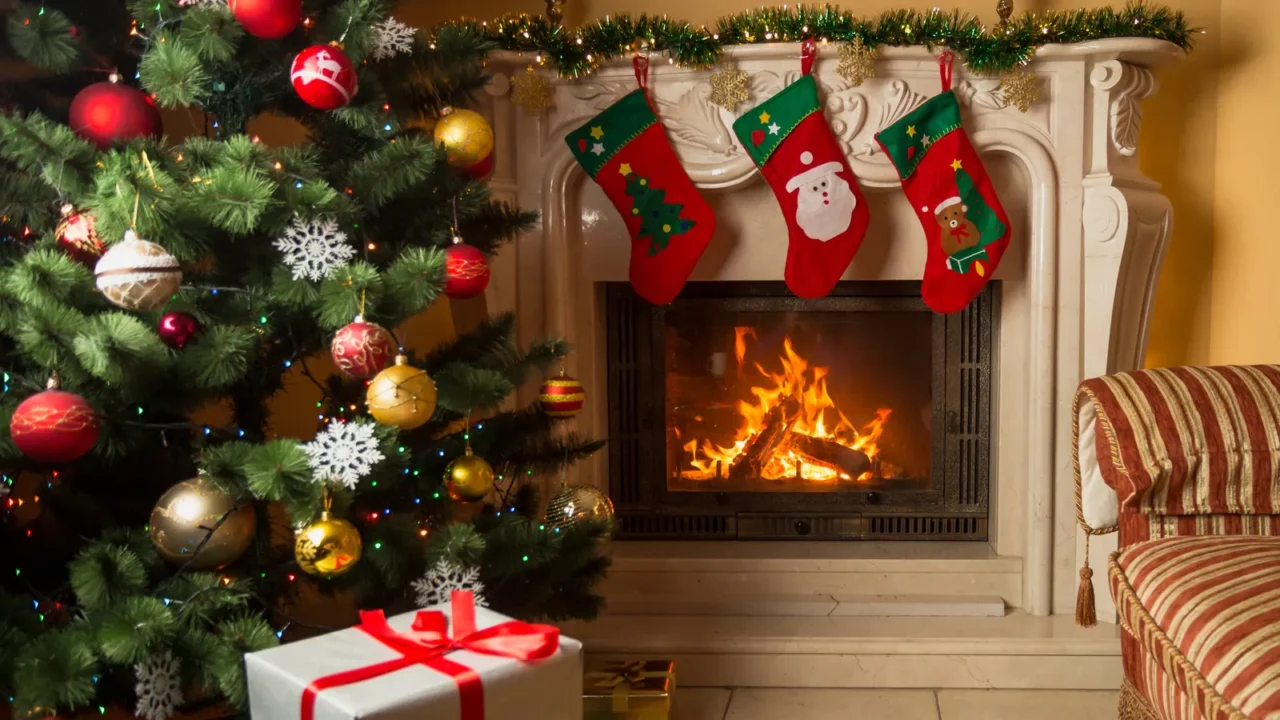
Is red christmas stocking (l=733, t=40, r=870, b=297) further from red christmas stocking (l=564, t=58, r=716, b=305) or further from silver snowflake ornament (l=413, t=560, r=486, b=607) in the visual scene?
silver snowflake ornament (l=413, t=560, r=486, b=607)

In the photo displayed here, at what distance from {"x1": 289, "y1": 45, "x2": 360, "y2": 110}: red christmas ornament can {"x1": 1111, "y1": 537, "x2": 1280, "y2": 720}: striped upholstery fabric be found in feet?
4.49

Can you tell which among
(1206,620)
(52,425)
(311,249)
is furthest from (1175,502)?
(52,425)

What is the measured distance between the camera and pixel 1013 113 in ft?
8.05

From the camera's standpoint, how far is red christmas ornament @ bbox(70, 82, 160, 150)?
5.19 ft

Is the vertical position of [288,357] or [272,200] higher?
[272,200]

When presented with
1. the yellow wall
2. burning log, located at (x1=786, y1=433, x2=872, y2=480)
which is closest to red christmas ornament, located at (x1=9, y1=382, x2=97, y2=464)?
the yellow wall

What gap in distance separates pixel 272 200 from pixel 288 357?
1.06ft

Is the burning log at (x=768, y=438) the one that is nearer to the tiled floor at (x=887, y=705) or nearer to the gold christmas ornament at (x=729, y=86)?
the tiled floor at (x=887, y=705)

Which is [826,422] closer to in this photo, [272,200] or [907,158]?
[907,158]

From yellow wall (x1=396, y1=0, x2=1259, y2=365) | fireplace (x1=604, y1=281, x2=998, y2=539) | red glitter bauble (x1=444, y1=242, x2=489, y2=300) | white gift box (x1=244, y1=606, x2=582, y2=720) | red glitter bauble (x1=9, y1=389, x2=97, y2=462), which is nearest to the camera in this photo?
white gift box (x1=244, y1=606, x2=582, y2=720)

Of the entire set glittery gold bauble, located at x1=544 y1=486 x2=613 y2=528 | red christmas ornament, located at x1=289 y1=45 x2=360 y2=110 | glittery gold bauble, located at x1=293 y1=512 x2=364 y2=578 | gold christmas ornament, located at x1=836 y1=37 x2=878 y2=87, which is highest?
gold christmas ornament, located at x1=836 y1=37 x2=878 y2=87

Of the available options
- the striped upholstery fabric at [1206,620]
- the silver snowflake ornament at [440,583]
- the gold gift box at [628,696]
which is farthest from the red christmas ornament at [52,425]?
the striped upholstery fabric at [1206,620]

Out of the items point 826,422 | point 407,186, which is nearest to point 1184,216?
point 826,422

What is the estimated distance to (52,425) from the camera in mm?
1384
